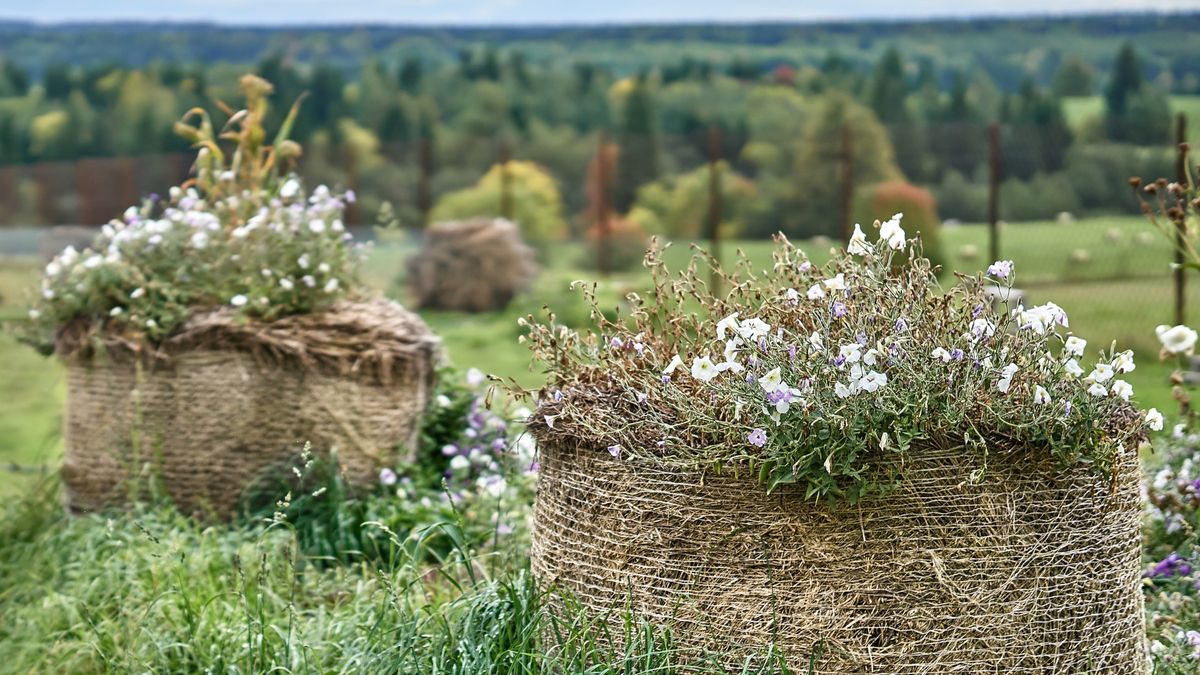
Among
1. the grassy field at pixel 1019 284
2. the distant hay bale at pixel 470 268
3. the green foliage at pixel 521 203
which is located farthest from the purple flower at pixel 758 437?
the green foliage at pixel 521 203

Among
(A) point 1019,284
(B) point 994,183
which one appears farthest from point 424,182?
(B) point 994,183

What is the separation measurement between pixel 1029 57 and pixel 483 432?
16428 millimetres

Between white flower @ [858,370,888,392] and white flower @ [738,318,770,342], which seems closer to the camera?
white flower @ [858,370,888,392]

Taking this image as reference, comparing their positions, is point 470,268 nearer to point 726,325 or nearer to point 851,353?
point 726,325

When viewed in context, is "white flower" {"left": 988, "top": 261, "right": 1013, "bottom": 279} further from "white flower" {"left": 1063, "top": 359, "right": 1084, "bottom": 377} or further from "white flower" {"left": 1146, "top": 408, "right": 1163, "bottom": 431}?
"white flower" {"left": 1146, "top": 408, "right": 1163, "bottom": 431}

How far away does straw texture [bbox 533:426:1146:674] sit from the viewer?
2.61 meters

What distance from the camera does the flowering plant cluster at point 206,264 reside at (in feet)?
16.3

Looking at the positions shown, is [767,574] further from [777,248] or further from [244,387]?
[244,387]

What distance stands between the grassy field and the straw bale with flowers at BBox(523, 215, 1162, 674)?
20.7 ft

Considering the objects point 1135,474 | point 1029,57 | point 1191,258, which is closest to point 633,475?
point 1135,474

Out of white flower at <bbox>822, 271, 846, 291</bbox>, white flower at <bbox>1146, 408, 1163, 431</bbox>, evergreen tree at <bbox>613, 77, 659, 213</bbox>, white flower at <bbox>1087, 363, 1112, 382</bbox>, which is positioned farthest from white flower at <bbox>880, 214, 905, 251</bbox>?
evergreen tree at <bbox>613, 77, 659, 213</bbox>

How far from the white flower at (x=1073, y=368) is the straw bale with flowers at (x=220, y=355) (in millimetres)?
2832

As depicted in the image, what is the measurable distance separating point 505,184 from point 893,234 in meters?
14.0

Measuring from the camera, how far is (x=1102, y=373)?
2713mm
